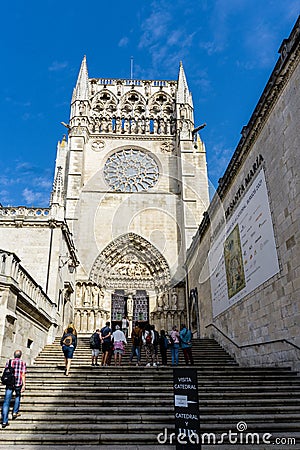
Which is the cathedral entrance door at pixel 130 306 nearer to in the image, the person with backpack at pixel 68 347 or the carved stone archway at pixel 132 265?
the carved stone archway at pixel 132 265

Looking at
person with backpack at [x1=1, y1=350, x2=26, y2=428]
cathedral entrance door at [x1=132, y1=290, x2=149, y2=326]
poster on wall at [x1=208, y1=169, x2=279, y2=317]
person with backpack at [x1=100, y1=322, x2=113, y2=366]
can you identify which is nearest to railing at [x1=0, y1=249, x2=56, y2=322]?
person with backpack at [x1=100, y1=322, x2=113, y2=366]

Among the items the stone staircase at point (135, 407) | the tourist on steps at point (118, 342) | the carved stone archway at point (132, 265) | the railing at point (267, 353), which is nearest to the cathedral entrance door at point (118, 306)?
the carved stone archway at point (132, 265)

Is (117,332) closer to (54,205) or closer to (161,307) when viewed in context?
(54,205)

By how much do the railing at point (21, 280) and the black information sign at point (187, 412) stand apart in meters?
5.28

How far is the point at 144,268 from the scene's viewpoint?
20.8m

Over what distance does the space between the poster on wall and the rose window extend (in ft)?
33.5

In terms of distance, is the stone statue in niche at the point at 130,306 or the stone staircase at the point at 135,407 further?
the stone statue in niche at the point at 130,306

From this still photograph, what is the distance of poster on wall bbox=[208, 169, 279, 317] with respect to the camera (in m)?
9.03

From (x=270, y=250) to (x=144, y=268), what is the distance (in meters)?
12.7

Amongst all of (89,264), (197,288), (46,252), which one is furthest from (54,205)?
(197,288)

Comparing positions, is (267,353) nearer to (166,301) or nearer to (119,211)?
(166,301)

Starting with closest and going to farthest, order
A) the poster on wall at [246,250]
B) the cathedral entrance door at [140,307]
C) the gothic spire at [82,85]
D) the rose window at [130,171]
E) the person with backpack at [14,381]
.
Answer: the person with backpack at [14,381]
the poster on wall at [246,250]
the cathedral entrance door at [140,307]
the rose window at [130,171]
the gothic spire at [82,85]

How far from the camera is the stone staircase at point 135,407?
15.9 ft

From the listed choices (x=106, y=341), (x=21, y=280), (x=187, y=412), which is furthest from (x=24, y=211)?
(x=187, y=412)
